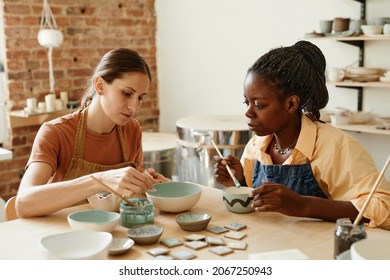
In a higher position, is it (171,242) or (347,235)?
(347,235)

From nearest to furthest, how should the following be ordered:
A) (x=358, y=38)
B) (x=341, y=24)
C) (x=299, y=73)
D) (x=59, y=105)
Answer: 1. (x=299, y=73)
2. (x=358, y=38)
3. (x=341, y=24)
4. (x=59, y=105)

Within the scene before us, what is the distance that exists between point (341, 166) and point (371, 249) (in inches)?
20.9

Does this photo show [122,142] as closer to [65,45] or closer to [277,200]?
[277,200]

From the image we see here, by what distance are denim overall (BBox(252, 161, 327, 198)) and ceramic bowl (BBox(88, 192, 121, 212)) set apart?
1.81 feet

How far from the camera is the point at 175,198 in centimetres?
170

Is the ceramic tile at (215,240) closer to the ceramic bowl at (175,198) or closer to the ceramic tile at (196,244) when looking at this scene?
the ceramic tile at (196,244)

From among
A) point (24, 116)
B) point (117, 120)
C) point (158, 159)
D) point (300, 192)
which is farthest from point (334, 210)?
point (24, 116)

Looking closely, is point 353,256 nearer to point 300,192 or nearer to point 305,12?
point 300,192

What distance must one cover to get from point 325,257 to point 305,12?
2713 millimetres

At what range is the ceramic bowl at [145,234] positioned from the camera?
4.73 ft

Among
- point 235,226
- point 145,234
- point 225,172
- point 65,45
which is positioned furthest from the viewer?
point 65,45

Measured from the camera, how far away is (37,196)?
1713 millimetres

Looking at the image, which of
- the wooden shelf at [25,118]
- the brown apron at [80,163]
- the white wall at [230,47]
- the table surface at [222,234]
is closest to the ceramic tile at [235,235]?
the table surface at [222,234]

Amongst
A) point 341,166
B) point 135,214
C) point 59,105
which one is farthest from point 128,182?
point 59,105
